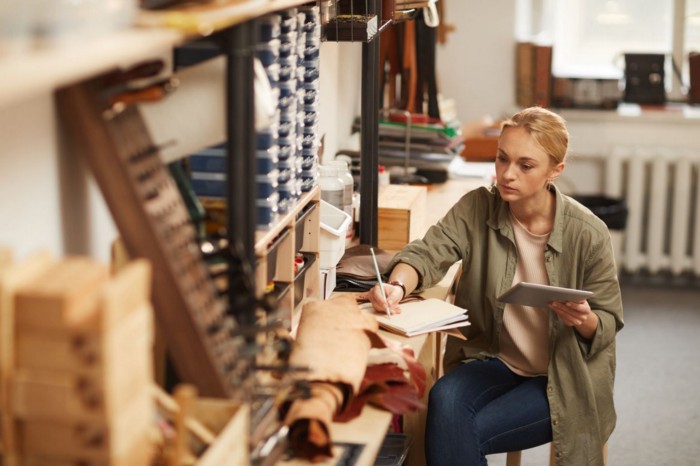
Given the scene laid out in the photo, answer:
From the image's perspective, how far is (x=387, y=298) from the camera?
110 inches

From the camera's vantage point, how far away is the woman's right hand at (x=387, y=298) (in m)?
2.77

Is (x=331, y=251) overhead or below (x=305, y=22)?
below

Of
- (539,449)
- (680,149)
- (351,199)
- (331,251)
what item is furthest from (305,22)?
(680,149)

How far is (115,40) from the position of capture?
3.76 feet

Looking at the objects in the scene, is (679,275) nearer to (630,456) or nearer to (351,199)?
(630,456)

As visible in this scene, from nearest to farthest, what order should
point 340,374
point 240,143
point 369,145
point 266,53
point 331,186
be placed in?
1. point 240,143
2. point 340,374
3. point 266,53
4. point 331,186
5. point 369,145

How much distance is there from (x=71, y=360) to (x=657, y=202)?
4.97 meters

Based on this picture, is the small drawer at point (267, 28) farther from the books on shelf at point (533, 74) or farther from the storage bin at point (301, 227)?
the books on shelf at point (533, 74)

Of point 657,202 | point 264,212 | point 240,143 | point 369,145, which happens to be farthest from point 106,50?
point 657,202

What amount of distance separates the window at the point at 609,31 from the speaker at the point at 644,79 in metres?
0.11

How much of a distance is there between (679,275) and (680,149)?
0.77 meters

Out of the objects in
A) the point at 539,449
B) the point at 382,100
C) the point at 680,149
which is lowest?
the point at 539,449

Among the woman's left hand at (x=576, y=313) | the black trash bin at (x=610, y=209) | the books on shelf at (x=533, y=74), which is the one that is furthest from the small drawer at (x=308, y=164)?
the books on shelf at (x=533, y=74)

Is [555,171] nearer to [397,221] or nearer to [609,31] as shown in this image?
[397,221]
